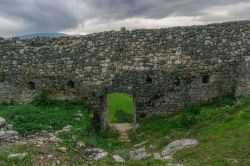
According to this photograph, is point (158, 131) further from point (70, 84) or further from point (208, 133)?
A: point (70, 84)

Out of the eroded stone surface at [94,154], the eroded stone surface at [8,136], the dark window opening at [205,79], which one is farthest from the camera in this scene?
the dark window opening at [205,79]

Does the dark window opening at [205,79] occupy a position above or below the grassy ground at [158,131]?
above

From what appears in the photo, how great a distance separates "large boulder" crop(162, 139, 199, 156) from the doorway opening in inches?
270

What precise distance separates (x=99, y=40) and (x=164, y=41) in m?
3.16

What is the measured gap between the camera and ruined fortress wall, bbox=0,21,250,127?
18.4m

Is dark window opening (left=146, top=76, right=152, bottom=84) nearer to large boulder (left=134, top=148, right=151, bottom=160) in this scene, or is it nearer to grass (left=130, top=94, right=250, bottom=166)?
grass (left=130, top=94, right=250, bottom=166)

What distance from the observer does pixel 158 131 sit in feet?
56.0

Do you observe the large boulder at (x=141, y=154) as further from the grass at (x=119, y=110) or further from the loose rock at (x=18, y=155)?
the grass at (x=119, y=110)

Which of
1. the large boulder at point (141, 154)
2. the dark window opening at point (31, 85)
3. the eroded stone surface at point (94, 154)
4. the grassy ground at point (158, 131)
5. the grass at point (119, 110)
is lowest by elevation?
the grass at point (119, 110)

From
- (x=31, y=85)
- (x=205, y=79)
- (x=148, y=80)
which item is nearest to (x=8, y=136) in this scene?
(x=31, y=85)

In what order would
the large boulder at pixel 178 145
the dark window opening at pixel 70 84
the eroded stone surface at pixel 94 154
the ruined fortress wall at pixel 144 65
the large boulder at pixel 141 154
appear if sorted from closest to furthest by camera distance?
1. the eroded stone surface at pixel 94 154
2. the large boulder at pixel 141 154
3. the large boulder at pixel 178 145
4. the ruined fortress wall at pixel 144 65
5. the dark window opening at pixel 70 84

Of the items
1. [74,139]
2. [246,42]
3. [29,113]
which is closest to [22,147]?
[74,139]

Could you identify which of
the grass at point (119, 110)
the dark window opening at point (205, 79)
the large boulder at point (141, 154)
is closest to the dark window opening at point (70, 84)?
the grass at point (119, 110)

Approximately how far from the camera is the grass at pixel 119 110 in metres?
25.3
